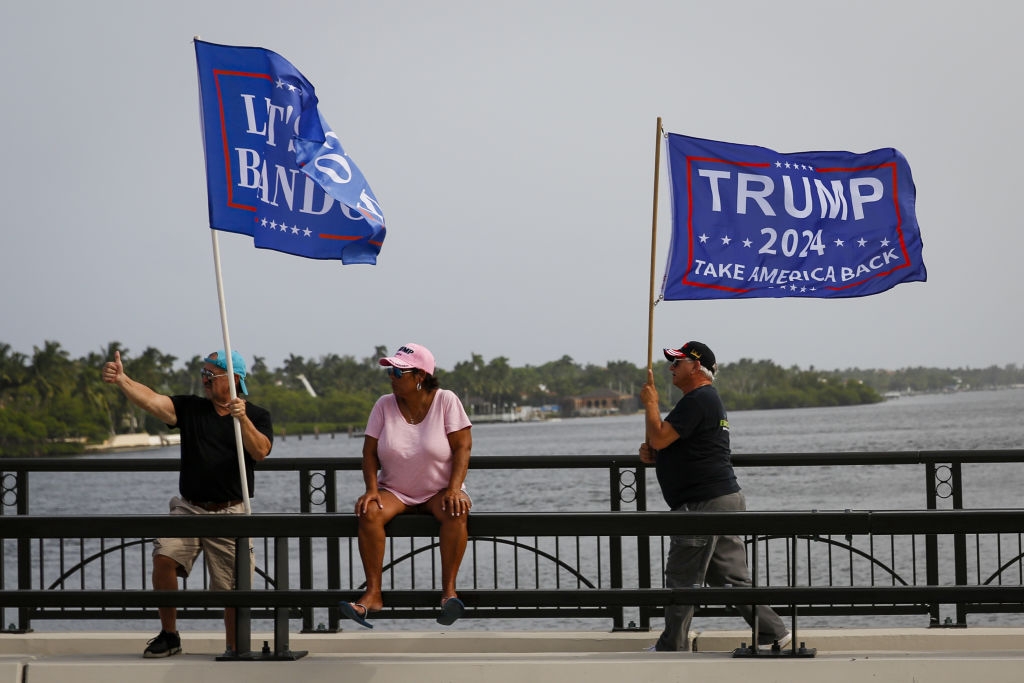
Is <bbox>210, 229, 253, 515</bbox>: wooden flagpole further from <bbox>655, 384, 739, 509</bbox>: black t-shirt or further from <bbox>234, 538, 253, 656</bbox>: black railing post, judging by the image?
<bbox>655, 384, 739, 509</bbox>: black t-shirt

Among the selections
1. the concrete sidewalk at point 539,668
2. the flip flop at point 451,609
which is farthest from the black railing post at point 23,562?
the flip flop at point 451,609

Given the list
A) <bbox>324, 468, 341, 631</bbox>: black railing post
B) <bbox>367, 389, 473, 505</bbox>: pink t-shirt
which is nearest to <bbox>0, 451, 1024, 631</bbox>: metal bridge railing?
<bbox>324, 468, 341, 631</bbox>: black railing post

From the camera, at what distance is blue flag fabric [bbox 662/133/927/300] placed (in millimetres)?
7590

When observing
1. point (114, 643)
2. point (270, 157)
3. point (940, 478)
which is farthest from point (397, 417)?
point (940, 478)

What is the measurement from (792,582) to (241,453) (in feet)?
9.47

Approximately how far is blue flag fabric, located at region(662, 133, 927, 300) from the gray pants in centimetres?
165

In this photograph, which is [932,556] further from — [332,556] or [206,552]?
[206,552]

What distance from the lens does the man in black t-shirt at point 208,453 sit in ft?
20.8

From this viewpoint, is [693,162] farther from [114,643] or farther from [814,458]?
[114,643]

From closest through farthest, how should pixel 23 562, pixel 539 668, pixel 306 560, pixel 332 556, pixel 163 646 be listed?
pixel 539 668
pixel 163 646
pixel 306 560
pixel 332 556
pixel 23 562

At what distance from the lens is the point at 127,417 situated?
6043 inches

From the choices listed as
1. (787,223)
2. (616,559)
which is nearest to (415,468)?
(616,559)

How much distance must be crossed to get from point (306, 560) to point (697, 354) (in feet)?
10.0

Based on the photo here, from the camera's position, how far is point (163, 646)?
5969mm
